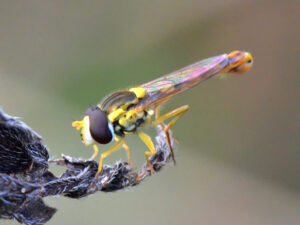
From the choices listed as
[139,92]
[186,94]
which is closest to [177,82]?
[139,92]

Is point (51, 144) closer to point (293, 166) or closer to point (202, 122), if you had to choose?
point (202, 122)

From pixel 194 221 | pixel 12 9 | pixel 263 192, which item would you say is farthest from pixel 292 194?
pixel 12 9

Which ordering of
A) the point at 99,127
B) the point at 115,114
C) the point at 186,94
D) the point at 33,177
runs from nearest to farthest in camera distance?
the point at 33,177 < the point at 99,127 < the point at 115,114 < the point at 186,94

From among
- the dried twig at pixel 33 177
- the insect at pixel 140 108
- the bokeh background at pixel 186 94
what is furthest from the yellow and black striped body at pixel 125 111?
the bokeh background at pixel 186 94

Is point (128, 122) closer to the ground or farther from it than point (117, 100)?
closer to the ground

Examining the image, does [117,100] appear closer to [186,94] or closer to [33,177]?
[33,177]

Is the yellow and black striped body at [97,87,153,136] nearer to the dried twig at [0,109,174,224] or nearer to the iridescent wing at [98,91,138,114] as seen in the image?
the iridescent wing at [98,91,138,114]

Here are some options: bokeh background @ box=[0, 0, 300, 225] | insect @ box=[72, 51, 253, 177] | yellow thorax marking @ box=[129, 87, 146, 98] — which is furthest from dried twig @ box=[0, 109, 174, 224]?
bokeh background @ box=[0, 0, 300, 225]
